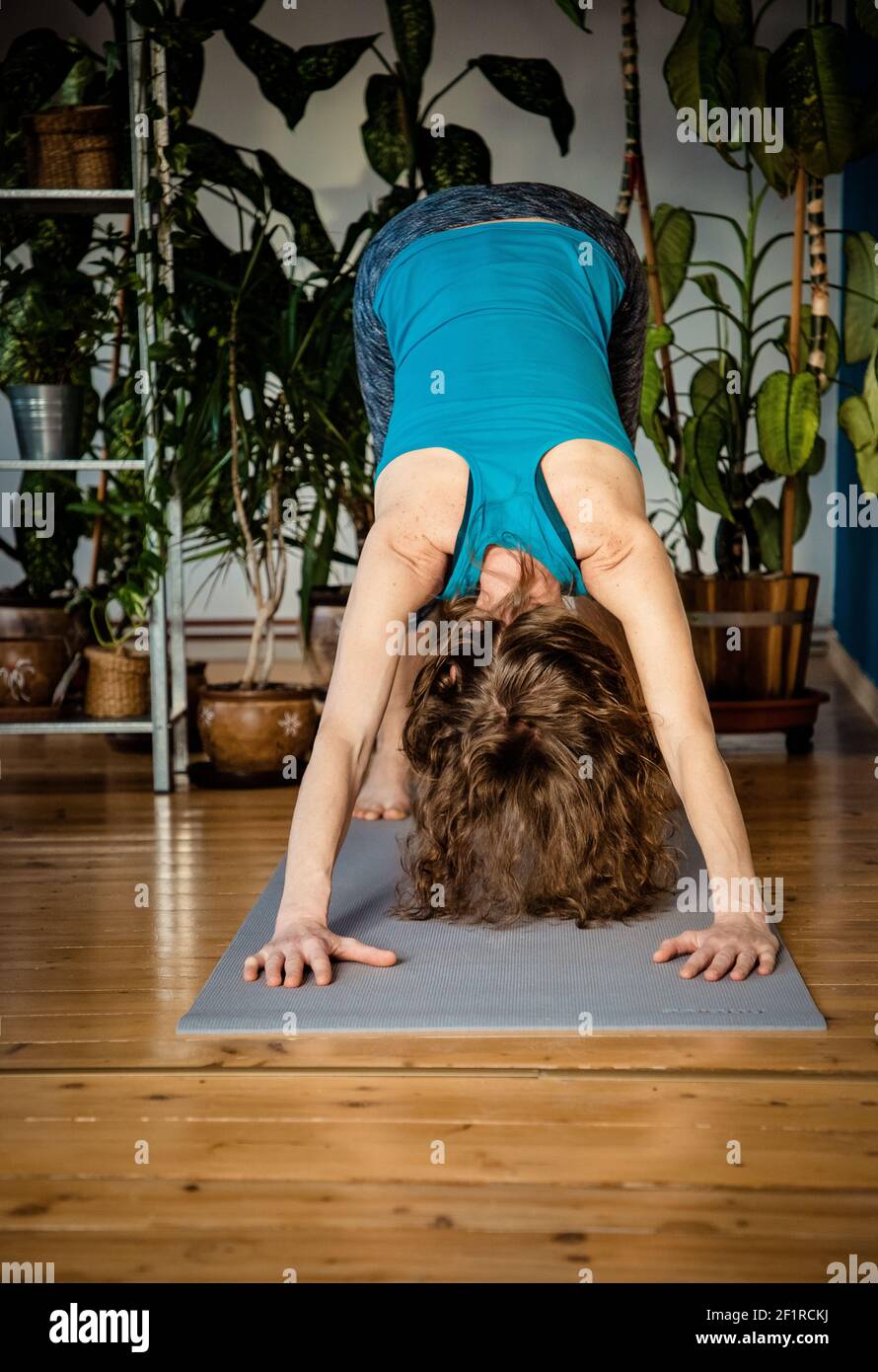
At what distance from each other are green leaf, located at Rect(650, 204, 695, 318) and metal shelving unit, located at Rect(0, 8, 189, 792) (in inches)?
50.5

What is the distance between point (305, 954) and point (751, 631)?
1975 mm

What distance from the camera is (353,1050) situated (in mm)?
1477

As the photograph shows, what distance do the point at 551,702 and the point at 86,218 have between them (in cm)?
237

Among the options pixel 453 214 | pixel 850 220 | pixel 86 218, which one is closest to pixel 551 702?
pixel 453 214

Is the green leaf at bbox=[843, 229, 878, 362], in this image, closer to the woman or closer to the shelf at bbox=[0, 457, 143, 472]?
the woman

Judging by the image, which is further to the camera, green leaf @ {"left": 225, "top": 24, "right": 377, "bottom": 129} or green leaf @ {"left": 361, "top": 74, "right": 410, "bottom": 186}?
green leaf @ {"left": 361, "top": 74, "right": 410, "bottom": 186}

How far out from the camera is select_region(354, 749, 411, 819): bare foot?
256 centimetres

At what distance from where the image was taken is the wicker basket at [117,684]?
325 centimetres

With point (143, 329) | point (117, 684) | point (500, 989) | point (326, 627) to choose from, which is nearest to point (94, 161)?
point (143, 329)

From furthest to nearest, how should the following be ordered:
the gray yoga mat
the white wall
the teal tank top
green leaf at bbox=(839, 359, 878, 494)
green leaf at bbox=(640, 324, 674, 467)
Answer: the white wall
green leaf at bbox=(640, 324, 674, 467)
green leaf at bbox=(839, 359, 878, 494)
the teal tank top
the gray yoga mat

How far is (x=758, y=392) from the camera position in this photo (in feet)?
11.0

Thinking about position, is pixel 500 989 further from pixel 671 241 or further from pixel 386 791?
pixel 671 241

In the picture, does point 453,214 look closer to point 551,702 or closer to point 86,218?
point 551,702

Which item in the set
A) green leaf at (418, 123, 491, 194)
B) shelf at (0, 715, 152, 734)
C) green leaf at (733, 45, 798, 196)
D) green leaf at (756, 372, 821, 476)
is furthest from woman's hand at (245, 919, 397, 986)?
green leaf at (418, 123, 491, 194)
